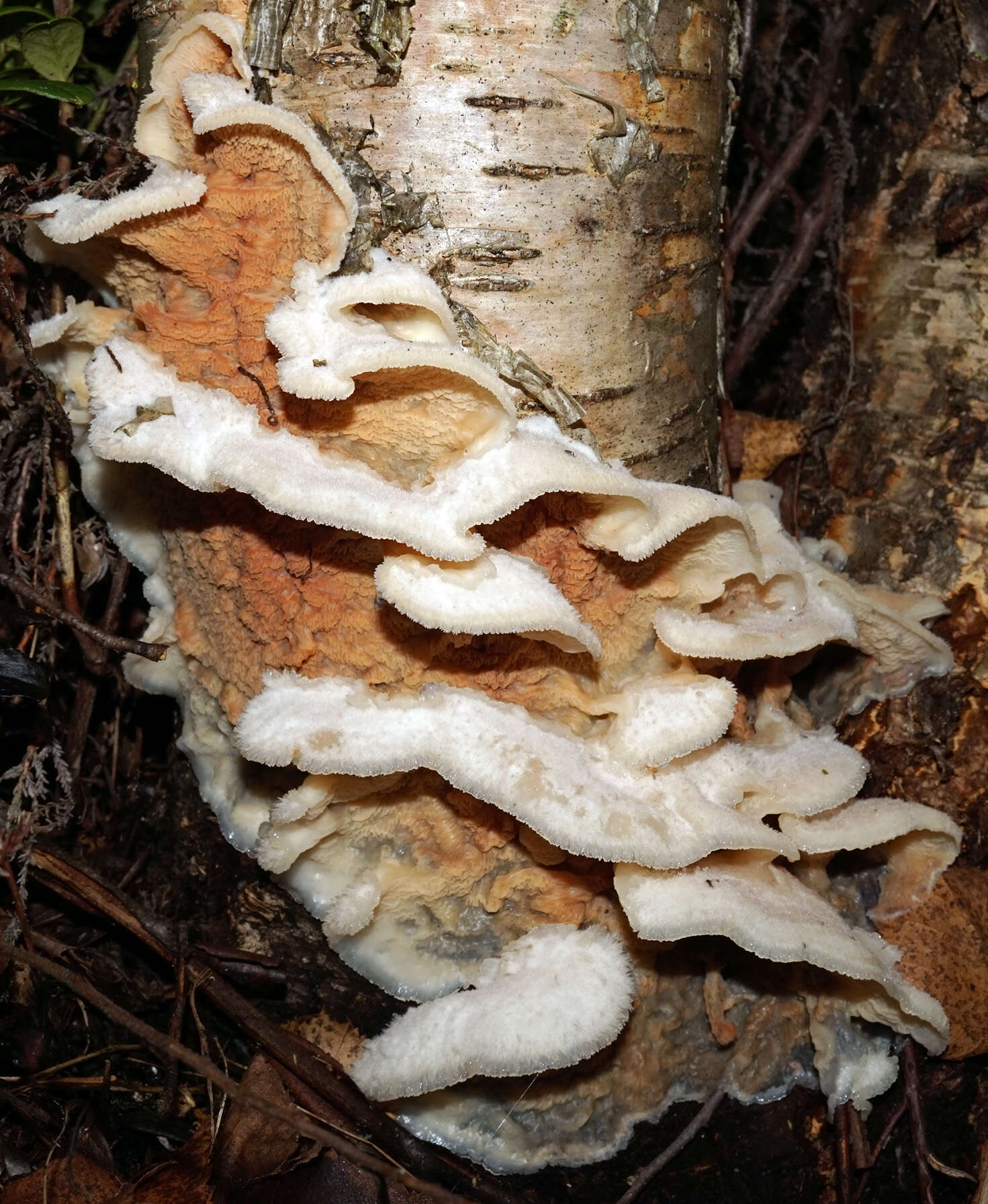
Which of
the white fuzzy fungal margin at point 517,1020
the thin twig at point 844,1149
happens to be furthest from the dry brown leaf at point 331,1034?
the thin twig at point 844,1149

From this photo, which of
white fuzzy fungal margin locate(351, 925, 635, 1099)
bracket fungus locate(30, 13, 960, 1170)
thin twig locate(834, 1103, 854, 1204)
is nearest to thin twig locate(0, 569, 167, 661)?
bracket fungus locate(30, 13, 960, 1170)

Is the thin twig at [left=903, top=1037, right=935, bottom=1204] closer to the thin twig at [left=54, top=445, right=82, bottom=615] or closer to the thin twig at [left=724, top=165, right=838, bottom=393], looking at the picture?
the thin twig at [left=724, top=165, right=838, bottom=393]

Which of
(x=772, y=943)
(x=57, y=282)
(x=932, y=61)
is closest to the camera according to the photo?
(x=772, y=943)

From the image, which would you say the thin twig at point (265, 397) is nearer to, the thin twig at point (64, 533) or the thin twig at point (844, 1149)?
the thin twig at point (64, 533)

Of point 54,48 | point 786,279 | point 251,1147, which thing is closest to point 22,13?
point 54,48

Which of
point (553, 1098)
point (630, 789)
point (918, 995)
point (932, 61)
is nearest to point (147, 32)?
point (630, 789)

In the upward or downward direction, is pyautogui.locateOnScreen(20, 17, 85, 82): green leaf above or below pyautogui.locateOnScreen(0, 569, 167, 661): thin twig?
above

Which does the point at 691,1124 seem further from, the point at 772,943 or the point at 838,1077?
the point at 772,943
